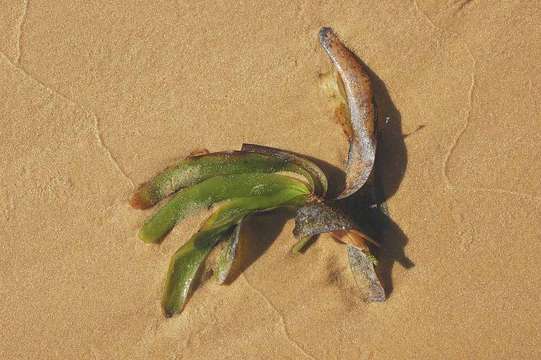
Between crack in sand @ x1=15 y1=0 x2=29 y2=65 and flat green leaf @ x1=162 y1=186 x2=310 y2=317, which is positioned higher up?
crack in sand @ x1=15 y1=0 x2=29 y2=65

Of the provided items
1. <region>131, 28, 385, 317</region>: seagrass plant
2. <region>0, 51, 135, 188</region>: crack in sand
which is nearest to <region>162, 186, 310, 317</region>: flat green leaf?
<region>131, 28, 385, 317</region>: seagrass plant

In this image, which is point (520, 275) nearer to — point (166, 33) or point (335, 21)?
point (335, 21)

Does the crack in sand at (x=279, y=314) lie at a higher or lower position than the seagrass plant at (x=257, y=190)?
lower

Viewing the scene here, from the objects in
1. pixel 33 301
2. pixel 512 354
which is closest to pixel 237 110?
pixel 33 301

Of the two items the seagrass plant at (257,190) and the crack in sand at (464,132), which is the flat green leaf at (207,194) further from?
the crack in sand at (464,132)

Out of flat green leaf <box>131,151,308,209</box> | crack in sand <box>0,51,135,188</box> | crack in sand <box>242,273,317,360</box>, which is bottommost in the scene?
crack in sand <box>242,273,317,360</box>

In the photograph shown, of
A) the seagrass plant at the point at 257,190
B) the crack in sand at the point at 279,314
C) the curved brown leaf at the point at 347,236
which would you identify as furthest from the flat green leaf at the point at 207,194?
the crack in sand at the point at 279,314

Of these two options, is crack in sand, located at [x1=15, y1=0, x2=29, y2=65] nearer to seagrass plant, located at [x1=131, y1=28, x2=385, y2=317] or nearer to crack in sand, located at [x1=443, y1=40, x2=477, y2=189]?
seagrass plant, located at [x1=131, y1=28, x2=385, y2=317]
